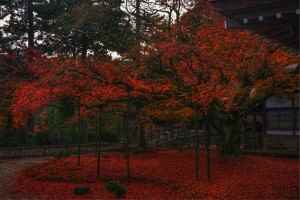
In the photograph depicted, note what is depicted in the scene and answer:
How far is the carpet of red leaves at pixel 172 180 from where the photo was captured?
36.4ft

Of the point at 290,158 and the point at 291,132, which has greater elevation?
the point at 291,132

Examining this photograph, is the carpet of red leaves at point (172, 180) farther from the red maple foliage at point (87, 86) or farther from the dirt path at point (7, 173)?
the red maple foliage at point (87, 86)

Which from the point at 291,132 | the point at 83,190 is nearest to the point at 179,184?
the point at 83,190

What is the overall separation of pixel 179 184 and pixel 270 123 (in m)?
9.95

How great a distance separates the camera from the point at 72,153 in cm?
2205

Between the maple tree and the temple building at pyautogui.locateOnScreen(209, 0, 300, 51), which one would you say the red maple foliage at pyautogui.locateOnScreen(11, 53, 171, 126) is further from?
the temple building at pyautogui.locateOnScreen(209, 0, 300, 51)

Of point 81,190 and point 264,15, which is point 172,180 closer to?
point 81,190

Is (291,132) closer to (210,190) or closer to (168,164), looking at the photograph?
(168,164)

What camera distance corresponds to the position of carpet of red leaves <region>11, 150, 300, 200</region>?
11.1 metres

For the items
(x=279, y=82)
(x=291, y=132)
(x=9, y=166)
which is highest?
(x=279, y=82)

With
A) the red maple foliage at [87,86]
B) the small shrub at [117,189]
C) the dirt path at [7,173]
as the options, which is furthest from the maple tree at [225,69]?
the dirt path at [7,173]

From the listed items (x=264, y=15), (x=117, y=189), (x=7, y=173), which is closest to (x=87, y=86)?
(x=117, y=189)

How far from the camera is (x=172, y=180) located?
12.9m

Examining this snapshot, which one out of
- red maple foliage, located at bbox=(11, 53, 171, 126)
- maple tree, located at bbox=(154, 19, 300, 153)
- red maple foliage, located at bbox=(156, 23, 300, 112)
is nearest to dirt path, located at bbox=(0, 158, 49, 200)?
red maple foliage, located at bbox=(11, 53, 171, 126)
